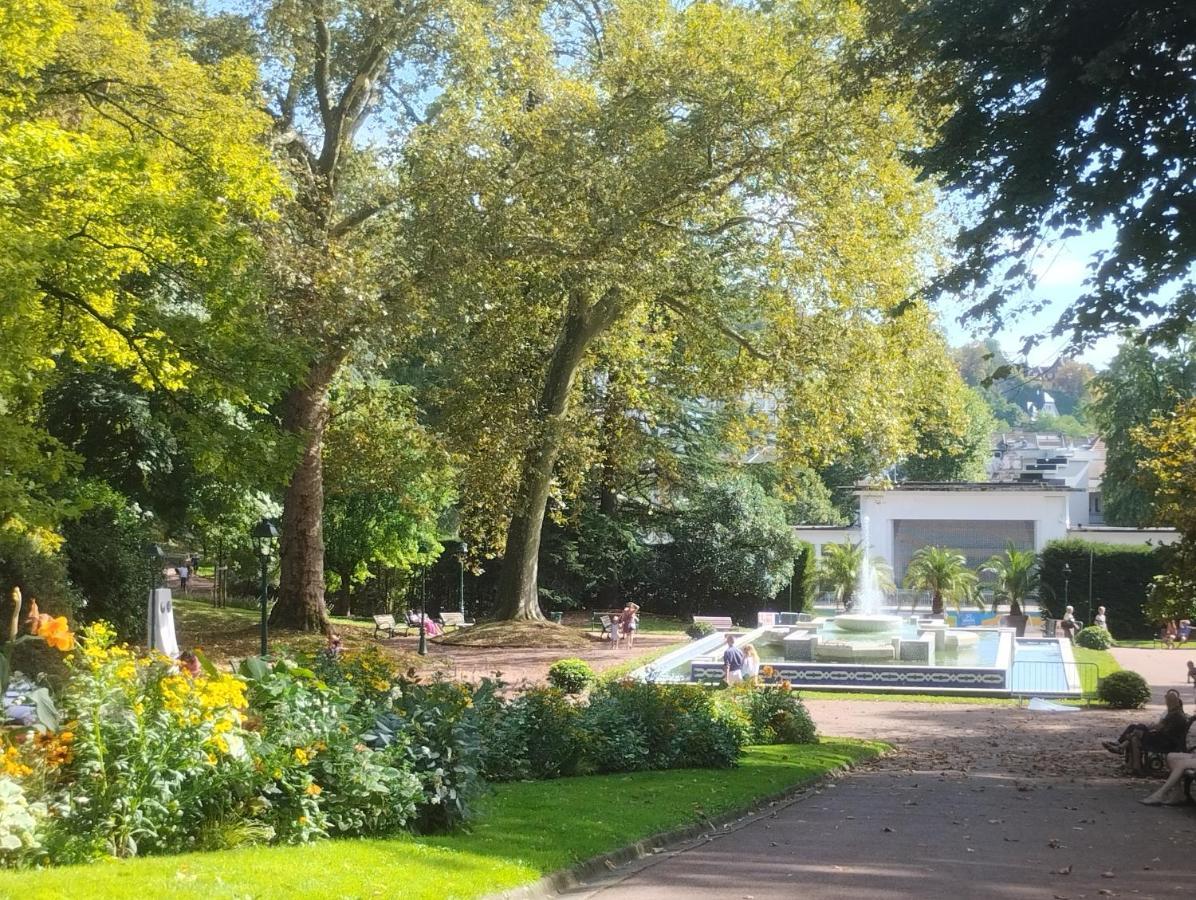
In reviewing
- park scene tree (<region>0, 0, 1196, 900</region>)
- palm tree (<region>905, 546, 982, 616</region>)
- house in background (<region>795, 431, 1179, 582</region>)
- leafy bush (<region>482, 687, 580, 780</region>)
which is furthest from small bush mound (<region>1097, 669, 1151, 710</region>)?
house in background (<region>795, 431, 1179, 582</region>)

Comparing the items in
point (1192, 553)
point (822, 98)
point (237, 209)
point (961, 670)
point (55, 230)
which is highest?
point (822, 98)

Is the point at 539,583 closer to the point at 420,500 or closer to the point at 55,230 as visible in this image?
the point at 420,500

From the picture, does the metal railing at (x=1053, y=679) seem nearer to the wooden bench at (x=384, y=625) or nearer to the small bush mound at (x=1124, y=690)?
the small bush mound at (x=1124, y=690)

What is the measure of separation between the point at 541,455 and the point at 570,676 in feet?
29.8

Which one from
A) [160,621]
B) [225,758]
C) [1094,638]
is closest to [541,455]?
[160,621]

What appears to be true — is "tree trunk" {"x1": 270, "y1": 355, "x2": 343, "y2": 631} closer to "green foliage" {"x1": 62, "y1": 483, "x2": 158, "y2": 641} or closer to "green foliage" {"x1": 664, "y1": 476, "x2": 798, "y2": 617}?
"green foliage" {"x1": 62, "y1": 483, "x2": 158, "y2": 641}

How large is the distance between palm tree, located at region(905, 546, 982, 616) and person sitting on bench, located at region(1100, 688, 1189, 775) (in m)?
28.6

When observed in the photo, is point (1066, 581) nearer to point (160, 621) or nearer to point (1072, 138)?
point (160, 621)

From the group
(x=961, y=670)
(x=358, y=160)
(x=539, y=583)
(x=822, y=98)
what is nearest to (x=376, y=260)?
(x=358, y=160)

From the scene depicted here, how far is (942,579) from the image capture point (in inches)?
1747

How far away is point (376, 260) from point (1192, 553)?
51.6 feet

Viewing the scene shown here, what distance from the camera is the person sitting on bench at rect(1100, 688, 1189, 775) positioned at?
15414mm

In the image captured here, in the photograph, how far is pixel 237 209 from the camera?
21422mm

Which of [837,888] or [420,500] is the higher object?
[420,500]
